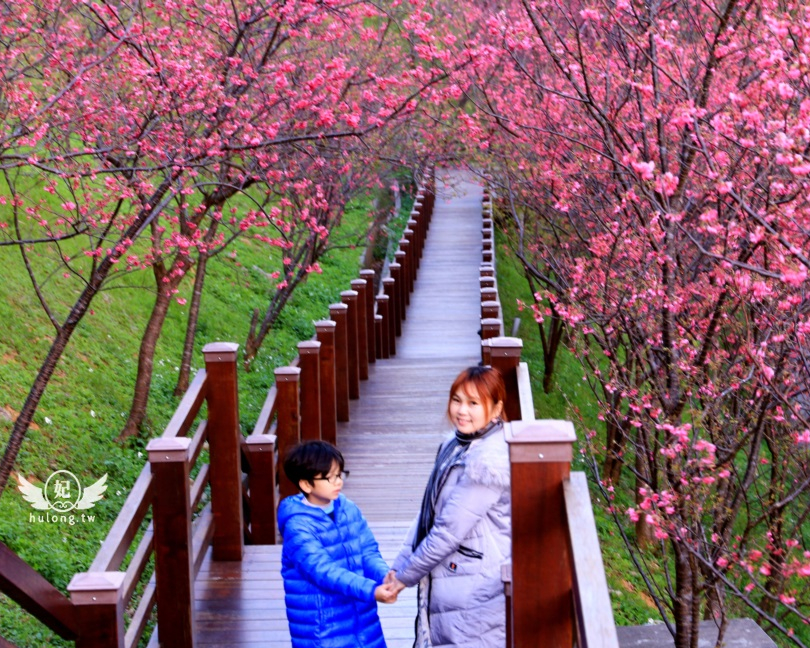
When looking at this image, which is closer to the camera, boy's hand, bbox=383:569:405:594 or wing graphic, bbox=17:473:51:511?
boy's hand, bbox=383:569:405:594

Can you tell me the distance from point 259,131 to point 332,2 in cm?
106

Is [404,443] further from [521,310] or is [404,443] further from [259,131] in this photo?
[521,310]

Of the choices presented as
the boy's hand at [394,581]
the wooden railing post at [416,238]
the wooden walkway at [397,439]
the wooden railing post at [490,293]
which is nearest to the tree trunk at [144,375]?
the wooden walkway at [397,439]

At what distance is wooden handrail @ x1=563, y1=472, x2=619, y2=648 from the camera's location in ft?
6.85

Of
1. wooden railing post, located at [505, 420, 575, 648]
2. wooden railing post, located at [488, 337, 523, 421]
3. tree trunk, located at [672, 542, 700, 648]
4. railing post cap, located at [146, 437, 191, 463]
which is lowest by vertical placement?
tree trunk, located at [672, 542, 700, 648]

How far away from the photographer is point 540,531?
8.38ft

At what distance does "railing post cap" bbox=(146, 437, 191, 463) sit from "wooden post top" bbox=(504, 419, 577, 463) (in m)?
2.06

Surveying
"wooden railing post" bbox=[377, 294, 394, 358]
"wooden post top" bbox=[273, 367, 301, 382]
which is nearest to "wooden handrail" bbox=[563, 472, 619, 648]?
"wooden post top" bbox=[273, 367, 301, 382]

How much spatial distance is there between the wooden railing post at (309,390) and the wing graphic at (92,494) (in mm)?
1646

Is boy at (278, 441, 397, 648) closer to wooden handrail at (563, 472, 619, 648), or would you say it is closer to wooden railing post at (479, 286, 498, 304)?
wooden handrail at (563, 472, 619, 648)

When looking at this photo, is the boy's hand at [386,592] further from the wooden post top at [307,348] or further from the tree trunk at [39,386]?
the wooden post top at [307,348]

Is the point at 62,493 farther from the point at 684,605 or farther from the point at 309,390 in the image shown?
the point at 684,605

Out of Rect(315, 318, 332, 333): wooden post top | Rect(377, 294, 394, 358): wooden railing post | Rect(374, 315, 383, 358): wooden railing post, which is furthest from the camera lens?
Rect(377, 294, 394, 358): wooden railing post

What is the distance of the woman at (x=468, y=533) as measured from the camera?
334 cm
